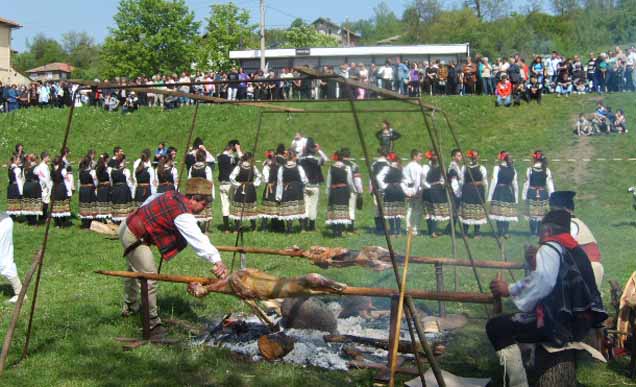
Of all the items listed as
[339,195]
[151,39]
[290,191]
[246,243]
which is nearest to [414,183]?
[339,195]

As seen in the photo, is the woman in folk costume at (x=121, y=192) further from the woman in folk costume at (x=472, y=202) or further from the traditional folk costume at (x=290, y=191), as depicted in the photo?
the woman in folk costume at (x=472, y=202)

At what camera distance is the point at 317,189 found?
49.1 ft

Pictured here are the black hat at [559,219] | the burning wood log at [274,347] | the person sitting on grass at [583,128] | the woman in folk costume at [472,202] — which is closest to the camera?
the black hat at [559,219]

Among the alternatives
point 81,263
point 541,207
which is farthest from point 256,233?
point 541,207

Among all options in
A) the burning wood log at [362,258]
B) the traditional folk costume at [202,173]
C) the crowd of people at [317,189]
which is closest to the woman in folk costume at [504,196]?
the crowd of people at [317,189]

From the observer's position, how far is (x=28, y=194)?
1616 centimetres

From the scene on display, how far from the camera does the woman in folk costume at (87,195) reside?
51.2ft

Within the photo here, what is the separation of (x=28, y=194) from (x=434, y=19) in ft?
200

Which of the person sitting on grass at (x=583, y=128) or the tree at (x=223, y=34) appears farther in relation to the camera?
the tree at (x=223, y=34)

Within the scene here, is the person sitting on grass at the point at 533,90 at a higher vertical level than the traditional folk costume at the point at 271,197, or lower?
higher

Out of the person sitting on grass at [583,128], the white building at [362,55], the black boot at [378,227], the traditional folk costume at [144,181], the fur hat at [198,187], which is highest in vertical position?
the white building at [362,55]

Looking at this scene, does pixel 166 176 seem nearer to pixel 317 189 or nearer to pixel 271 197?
pixel 271 197

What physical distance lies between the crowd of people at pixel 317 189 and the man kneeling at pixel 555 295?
806 cm

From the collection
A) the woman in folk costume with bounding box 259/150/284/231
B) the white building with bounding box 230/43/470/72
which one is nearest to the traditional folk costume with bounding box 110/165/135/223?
the woman in folk costume with bounding box 259/150/284/231
